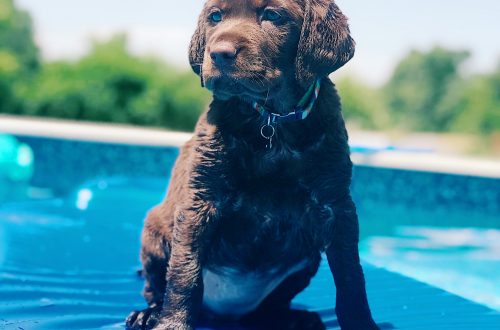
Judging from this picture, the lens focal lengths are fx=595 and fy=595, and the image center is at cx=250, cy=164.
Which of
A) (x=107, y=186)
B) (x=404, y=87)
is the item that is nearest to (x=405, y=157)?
(x=107, y=186)

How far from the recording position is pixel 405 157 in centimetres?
727

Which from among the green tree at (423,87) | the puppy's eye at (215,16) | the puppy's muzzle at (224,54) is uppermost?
the green tree at (423,87)

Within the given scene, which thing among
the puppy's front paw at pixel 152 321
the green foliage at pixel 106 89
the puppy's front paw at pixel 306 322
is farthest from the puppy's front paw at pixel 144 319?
the green foliage at pixel 106 89

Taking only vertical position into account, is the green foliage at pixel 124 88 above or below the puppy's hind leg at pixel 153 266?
above

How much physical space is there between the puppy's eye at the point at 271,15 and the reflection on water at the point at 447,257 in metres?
2.15

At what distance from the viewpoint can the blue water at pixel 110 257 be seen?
9.63 ft

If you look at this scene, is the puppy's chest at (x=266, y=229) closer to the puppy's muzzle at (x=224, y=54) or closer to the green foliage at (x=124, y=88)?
the puppy's muzzle at (x=224, y=54)

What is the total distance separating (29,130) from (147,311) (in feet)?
20.3

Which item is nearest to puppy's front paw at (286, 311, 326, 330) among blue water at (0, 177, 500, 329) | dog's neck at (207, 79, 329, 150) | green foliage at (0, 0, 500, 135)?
blue water at (0, 177, 500, 329)

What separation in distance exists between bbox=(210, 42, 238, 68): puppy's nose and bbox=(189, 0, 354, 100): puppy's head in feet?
0.04

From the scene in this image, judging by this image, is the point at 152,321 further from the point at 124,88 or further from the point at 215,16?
the point at 124,88

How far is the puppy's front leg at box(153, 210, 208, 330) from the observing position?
90.0 inches

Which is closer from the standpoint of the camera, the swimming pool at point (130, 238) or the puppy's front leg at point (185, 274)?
the puppy's front leg at point (185, 274)

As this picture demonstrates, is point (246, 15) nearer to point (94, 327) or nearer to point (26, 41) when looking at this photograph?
point (94, 327)
